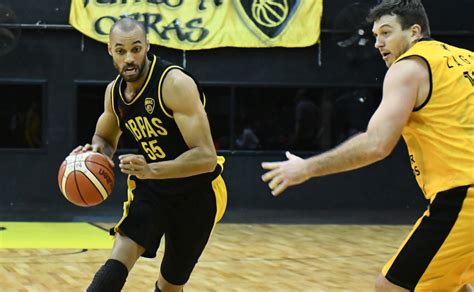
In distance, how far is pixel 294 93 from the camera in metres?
13.8

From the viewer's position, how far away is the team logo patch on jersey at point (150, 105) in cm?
523

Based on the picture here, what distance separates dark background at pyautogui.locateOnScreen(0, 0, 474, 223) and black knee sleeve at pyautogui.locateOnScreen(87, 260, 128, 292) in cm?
837

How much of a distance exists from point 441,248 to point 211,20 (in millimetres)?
9694

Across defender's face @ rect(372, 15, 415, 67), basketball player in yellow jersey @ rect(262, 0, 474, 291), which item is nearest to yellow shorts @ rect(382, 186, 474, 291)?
basketball player in yellow jersey @ rect(262, 0, 474, 291)

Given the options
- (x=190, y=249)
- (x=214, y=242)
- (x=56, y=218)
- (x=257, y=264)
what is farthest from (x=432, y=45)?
(x=56, y=218)

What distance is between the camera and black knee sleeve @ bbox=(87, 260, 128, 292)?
16.0 feet

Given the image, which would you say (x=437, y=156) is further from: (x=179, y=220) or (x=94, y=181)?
(x=94, y=181)

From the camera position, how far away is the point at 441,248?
159 inches

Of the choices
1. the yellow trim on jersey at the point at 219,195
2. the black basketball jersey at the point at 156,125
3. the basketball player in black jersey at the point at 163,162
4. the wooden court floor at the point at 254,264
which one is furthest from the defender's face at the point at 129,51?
the wooden court floor at the point at 254,264

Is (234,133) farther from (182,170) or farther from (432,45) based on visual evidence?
(432,45)

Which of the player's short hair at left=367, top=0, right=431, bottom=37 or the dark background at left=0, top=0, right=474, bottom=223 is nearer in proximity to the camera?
the player's short hair at left=367, top=0, right=431, bottom=37

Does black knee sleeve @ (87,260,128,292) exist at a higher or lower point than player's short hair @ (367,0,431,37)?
lower

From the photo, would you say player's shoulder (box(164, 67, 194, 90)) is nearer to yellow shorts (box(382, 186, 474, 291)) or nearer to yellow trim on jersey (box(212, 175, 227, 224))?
yellow trim on jersey (box(212, 175, 227, 224))

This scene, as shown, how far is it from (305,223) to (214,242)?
2.44 meters
